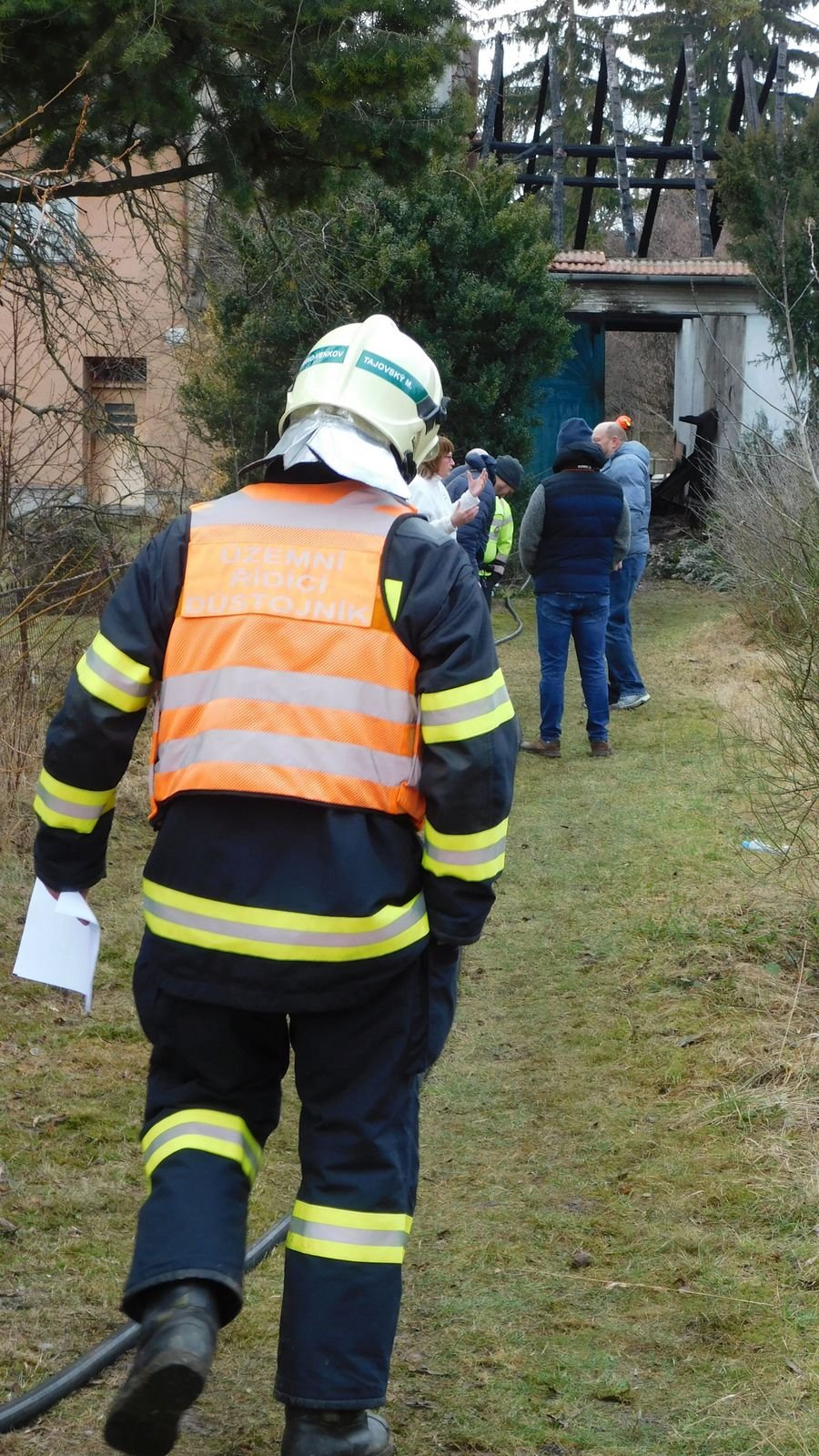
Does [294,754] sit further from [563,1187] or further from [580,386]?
[580,386]

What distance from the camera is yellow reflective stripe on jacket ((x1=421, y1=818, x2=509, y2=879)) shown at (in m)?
2.52

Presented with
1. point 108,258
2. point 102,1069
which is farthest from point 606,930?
point 108,258

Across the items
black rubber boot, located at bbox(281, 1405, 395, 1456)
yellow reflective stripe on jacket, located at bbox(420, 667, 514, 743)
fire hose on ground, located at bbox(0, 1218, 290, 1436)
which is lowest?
A: fire hose on ground, located at bbox(0, 1218, 290, 1436)

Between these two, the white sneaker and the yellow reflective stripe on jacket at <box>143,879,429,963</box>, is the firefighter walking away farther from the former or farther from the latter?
the white sneaker

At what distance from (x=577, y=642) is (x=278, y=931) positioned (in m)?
7.15

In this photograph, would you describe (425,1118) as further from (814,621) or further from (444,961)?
(814,621)

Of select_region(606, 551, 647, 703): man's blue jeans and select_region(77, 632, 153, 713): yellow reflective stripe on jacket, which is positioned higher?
select_region(77, 632, 153, 713): yellow reflective stripe on jacket

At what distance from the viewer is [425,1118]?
173 inches

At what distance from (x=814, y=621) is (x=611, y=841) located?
2333 millimetres

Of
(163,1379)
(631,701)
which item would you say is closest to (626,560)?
(631,701)

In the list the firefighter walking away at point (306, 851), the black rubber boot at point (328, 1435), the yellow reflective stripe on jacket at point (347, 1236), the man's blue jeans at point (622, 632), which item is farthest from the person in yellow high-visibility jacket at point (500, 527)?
the black rubber boot at point (328, 1435)

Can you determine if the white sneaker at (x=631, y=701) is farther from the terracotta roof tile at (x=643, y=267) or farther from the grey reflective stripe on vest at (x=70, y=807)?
the terracotta roof tile at (x=643, y=267)

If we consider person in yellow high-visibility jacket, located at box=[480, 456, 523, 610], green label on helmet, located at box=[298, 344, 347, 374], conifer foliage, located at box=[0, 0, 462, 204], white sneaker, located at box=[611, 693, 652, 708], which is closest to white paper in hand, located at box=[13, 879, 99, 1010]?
green label on helmet, located at box=[298, 344, 347, 374]

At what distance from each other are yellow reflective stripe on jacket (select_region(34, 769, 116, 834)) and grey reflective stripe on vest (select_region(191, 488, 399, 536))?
0.50 metres
